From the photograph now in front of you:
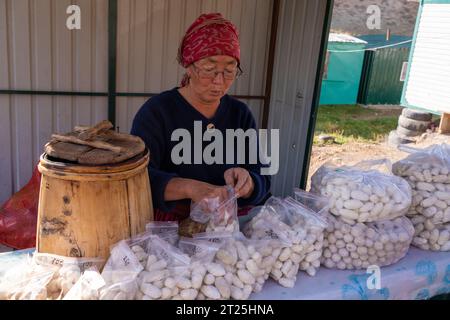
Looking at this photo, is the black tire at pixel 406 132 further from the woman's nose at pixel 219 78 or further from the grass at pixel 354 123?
the woman's nose at pixel 219 78

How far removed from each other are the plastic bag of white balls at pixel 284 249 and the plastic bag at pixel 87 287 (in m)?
0.47

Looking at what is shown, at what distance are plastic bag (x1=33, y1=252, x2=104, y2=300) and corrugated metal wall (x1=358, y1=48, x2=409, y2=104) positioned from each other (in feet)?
33.2

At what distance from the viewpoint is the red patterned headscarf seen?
1285mm

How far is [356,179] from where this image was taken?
1.36 m

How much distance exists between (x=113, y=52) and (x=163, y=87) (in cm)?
50

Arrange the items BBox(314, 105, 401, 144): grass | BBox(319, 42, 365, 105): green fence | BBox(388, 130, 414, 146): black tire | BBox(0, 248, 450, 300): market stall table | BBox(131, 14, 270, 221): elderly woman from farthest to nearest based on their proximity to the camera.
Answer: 1. BBox(319, 42, 365, 105): green fence
2. BBox(314, 105, 401, 144): grass
3. BBox(388, 130, 414, 146): black tire
4. BBox(131, 14, 270, 221): elderly woman
5. BBox(0, 248, 450, 300): market stall table

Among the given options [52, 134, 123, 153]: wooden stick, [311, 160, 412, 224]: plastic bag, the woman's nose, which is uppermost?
the woman's nose

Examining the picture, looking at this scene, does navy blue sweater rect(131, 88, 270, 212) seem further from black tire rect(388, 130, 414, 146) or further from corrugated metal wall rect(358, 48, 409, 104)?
corrugated metal wall rect(358, 48, 409, 104)

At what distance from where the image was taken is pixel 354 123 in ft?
28.2

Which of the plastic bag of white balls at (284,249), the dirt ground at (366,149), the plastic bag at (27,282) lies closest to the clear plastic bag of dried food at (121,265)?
the plastic bag at (27,282)

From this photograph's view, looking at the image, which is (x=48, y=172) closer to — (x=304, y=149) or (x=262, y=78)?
(x=304, y=149)

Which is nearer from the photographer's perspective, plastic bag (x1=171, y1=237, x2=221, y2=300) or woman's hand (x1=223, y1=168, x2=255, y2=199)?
plastic bag (x1=171, y1=237, x2=221, y2=300)

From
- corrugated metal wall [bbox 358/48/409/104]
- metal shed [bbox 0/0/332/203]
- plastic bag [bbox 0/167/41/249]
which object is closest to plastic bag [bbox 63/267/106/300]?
plastic bag [bbox 0/167/41/249]

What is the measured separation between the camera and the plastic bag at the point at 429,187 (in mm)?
1499
